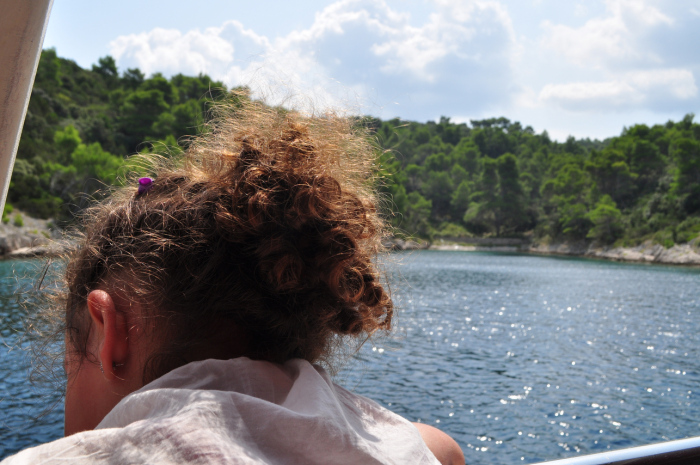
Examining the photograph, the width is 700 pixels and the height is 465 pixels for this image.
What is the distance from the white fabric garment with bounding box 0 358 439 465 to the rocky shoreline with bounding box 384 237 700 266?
22.5 m

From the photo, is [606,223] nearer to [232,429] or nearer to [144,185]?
[144,185]

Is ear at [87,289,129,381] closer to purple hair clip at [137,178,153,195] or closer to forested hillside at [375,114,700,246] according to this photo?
purple hair clip at [137,178,153,195]

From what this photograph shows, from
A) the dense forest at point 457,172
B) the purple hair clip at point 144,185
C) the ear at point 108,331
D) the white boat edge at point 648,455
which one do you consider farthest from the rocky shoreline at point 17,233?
the white boat edge at point 648,455

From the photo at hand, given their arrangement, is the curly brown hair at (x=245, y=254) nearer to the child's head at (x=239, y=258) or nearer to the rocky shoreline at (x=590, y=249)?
the child's head at (x=239, y=258)

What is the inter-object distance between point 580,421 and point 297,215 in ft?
32.5

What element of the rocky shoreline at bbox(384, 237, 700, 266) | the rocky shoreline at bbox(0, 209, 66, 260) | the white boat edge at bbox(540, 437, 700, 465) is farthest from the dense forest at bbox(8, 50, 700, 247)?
the white boat edge at bbox(540, 437, 700, 465)

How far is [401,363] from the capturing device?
1248 cm

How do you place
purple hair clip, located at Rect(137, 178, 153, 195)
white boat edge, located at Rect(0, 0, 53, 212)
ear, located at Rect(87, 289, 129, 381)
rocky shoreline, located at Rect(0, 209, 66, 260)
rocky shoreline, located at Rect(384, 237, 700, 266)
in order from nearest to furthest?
white boat edge, located at Rect(0, 0, 53, 212) → ear, located at Rect(87, 289, 129, 381) → purple hair clip, located at Rect(137, 178, 153, 195) → rocky shoreline, located at Rect(0, 209, 66, 260) → rocky shoreline, located at Rect(384, 237, 700, 266)

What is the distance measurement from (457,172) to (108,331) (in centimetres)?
8315

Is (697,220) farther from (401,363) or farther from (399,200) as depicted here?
(401,363)

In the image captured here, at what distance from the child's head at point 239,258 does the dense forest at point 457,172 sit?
28516mm

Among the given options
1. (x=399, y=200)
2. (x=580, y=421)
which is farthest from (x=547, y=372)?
(x=399, y=200)

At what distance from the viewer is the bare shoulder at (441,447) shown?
908 mm

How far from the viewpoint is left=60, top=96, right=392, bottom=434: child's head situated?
0.76m
